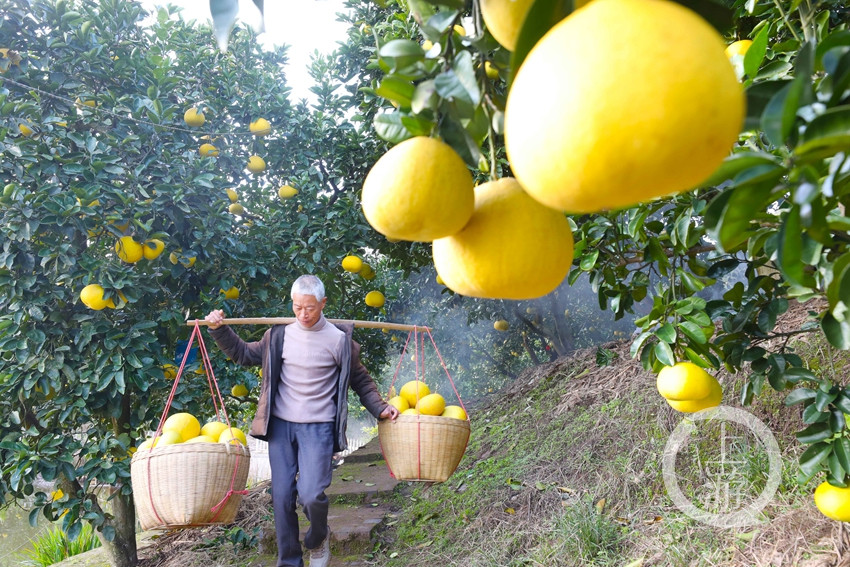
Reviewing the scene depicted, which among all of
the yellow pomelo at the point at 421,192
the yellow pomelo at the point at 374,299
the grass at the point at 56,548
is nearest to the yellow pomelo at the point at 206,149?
the yellow pomelo at the point at 374,299

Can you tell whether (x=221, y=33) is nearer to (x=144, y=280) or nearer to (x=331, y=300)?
(x=144, y=280)

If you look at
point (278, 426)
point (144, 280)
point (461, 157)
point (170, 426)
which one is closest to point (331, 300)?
point (144, 280)

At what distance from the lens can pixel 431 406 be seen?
3025 millimetres

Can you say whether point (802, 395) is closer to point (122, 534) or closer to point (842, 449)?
point (842, 449)

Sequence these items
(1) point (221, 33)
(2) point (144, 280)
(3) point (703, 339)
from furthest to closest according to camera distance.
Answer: (2) point (144, 280) → (3) point (703, 339) → (1) point (221, 33)

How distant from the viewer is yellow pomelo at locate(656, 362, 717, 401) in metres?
1.85

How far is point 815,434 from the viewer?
174cm

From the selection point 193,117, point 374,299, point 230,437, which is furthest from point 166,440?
point 374,299

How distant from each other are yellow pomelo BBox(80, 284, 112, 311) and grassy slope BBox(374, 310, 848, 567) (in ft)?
6.85

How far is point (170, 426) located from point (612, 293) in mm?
1796

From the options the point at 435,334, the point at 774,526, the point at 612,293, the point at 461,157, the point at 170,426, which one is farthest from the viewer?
the point at 435,334

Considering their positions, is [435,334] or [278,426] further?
[435,334]

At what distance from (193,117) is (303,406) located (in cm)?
233

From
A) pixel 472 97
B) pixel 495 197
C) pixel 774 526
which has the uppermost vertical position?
pixel 472 97
